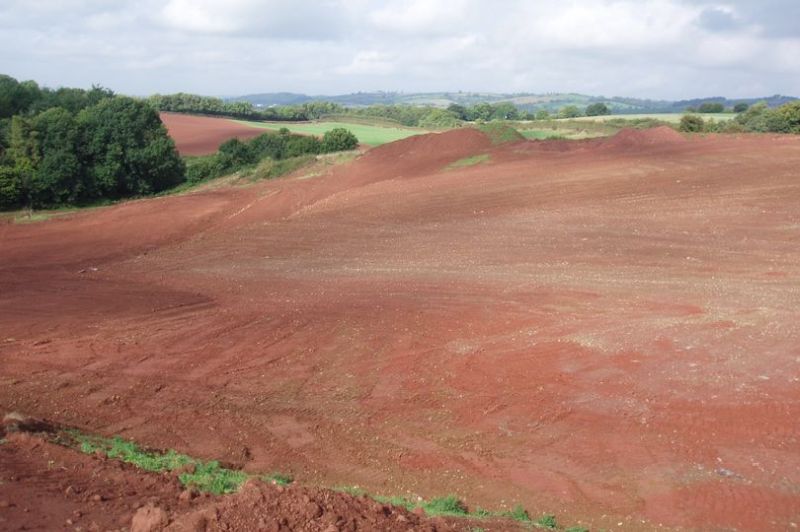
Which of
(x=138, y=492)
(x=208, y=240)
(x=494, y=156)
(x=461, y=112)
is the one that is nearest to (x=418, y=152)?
(x=494, y=156)

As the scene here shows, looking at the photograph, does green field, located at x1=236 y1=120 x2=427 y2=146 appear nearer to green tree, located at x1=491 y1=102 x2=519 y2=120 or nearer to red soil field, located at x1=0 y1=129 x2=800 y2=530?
red soil field, located at x1=0 y1=129 x2=800 y2=530

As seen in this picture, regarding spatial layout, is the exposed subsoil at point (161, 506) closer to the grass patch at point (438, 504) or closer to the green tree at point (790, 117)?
the grass patch at point (438, 504)

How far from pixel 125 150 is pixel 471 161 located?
2026 cm

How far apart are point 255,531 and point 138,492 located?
2.35 metres

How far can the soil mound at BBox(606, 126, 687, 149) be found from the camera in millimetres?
34094

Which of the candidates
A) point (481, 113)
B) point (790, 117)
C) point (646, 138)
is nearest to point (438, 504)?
point (646, 138)

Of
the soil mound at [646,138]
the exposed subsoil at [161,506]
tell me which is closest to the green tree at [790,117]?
the soil mound at [646,138]

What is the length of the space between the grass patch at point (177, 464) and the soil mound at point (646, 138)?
28770mm

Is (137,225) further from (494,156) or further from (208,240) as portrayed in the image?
(494,156)

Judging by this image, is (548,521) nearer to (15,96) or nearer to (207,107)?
(15,96)

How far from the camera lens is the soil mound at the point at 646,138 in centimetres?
3409

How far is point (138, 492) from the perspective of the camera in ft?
25.8

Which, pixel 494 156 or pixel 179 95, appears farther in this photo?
pixel 179 95

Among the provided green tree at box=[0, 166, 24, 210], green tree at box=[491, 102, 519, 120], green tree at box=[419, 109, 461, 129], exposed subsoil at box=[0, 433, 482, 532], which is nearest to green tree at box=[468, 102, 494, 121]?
green tree at box=[491, 102, 519, 120]
